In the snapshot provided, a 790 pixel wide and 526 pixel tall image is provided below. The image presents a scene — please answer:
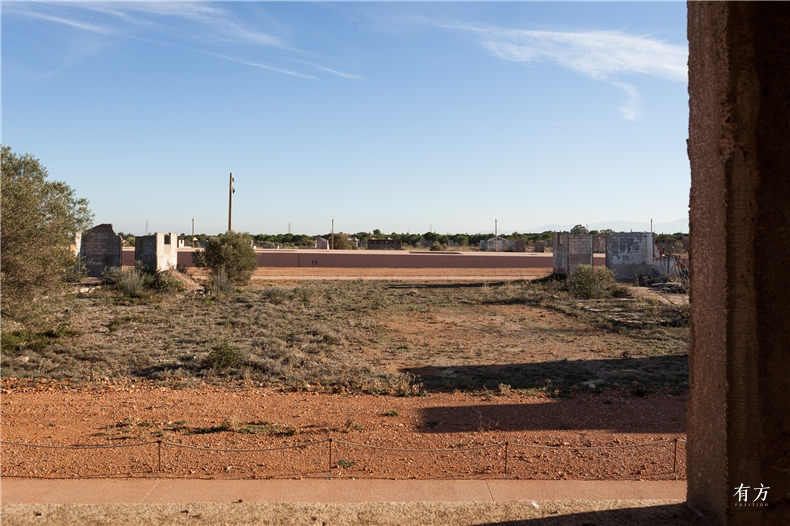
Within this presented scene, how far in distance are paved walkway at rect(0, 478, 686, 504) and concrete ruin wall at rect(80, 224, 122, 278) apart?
24137 millimetres

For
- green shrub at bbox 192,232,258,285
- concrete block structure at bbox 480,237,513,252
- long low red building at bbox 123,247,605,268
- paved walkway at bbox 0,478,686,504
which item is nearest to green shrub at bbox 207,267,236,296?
green shrub at bbox 192,232,258,285

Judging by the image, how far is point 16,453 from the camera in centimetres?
729

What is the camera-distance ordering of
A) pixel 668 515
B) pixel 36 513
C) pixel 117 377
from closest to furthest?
1. pixel 668 515
2. pixel 36 513
3. pixel 117 377

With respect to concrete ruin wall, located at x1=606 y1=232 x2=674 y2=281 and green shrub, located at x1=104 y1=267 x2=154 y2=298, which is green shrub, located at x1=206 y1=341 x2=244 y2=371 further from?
concrete ruin wall, located at x1=606 y1=232 x2=674 y2=281

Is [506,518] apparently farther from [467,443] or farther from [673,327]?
[673,327]

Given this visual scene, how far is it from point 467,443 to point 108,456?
4430 mm

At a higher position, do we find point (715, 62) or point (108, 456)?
point (715, 62)

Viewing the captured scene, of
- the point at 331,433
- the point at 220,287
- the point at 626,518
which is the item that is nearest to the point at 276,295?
the point at 220,287

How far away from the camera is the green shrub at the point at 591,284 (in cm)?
2784

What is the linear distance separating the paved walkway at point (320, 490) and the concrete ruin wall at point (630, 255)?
2929cm

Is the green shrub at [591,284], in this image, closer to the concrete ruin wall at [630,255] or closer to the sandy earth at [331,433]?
the concrete ruin wall at [630,255]

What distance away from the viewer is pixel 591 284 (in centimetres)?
2806

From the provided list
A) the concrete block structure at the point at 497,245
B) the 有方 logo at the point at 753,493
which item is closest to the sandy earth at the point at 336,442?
the 有方 logo at the point at 753,493

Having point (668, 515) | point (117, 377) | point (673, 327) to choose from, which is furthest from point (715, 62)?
point (673, 327)
